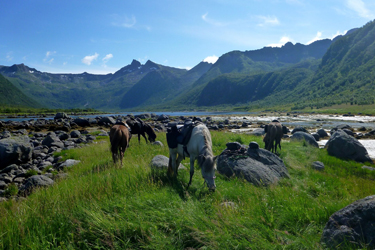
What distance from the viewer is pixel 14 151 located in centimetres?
1293

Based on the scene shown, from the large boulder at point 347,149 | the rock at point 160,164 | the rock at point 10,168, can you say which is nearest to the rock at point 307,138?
the large boulder at point 347,149

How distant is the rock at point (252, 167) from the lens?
26.4 ft

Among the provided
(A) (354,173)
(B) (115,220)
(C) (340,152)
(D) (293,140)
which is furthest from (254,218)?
(D) (293,140)

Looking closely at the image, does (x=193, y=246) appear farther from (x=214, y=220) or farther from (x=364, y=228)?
(x=364, y=228)

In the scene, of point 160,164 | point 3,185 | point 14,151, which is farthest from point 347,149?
point 14,151

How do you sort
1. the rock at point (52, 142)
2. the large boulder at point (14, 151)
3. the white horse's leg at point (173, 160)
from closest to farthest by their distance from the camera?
1. the white horse's leg at point (173, 160)
2. the large boulder at point (14, 151)
3. the rock at point (52, 142)

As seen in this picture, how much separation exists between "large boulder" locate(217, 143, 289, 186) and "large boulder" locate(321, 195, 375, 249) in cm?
359

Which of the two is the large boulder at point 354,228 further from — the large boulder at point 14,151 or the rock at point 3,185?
the large boulder at point 14,151

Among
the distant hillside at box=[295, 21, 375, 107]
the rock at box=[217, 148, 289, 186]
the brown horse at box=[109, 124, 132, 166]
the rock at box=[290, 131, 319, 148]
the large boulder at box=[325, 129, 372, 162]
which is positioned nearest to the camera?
the rock at box=[217, 148, 289, 186]

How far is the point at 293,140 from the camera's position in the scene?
20359mm

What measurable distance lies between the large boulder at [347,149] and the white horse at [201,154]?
14045mm

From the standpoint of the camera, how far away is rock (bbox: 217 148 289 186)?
317 inches

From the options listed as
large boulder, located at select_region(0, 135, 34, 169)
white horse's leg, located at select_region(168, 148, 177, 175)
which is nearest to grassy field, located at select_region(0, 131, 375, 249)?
white horse's leg, located at select_region(168, 148, 177, 175)

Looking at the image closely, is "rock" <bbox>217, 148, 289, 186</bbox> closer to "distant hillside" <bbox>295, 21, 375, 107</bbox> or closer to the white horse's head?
the white horse's head
